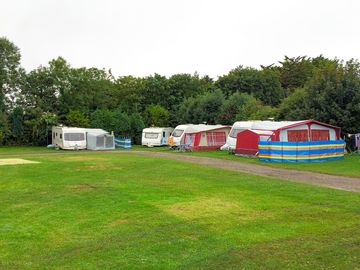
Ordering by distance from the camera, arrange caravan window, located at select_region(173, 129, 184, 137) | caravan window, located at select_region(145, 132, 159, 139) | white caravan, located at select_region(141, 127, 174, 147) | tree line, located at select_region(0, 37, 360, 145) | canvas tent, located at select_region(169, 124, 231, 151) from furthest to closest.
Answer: tree line, located at select_region(0, 37, 360, 145) < caravan window, located at select_region(145, 132, 159, 139) < white caravan, located at select_region(141, 127, 174, 147) < caravan window, located at select_region(173, 129, 184, 137) < canvas tent, located at select_region(169, 124, 231, 151)

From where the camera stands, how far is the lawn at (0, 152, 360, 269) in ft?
22.4

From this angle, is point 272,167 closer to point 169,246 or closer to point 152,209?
point 152,209

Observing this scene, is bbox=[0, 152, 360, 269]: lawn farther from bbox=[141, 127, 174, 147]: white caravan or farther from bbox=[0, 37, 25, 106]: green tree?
bbox=[0, 37, 25, 106]: green tree

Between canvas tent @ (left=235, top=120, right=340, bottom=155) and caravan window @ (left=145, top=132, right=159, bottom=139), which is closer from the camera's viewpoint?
canvas tent @ (left=235, top=120, right=340, bottom=155)

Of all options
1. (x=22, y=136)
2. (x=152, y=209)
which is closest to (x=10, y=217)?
(x=152, y=209)

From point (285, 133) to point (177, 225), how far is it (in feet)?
63.9

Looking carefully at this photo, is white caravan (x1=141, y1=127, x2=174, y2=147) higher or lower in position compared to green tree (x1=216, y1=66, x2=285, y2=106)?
lower

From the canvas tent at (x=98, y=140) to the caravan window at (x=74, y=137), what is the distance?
52cm

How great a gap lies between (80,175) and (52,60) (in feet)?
111

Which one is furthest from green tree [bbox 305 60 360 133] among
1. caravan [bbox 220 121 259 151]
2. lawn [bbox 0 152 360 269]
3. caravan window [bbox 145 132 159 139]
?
lawn [bbox 0 152 360 269]

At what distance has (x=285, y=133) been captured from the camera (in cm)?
2734

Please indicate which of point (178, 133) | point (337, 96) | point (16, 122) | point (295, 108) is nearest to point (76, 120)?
point (16, 122)

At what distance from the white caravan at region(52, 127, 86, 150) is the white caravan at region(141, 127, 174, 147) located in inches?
259

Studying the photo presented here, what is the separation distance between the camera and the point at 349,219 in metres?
9.51
